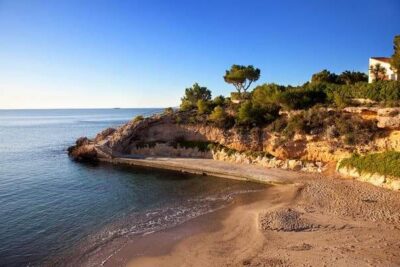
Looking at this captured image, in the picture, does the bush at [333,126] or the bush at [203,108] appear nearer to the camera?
the bush at [333,126]

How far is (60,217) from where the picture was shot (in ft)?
81.0

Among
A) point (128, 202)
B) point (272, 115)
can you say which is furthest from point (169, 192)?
point (272, 115)

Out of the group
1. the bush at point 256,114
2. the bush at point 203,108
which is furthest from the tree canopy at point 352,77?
the bush at point 203,108

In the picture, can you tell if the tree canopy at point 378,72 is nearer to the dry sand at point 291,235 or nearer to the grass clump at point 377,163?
the grass clump at point 377,163

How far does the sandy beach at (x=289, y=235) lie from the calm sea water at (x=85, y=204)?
7.70ft

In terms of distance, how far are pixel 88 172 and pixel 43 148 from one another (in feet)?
83.0

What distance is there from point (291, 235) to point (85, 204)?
17424 mm

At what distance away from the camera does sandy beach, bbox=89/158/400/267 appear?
1761cm

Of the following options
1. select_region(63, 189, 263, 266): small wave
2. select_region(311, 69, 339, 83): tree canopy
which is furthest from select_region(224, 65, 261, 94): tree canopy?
select_region(63, 189, 263, 266): small wave

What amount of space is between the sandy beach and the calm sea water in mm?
2348

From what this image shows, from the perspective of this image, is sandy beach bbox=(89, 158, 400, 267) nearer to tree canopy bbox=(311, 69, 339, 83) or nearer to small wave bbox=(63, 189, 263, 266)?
small wave bbox=(63, 189, 263, 266)

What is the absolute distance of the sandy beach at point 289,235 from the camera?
693 inches

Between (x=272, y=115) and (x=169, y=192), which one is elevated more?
(x=272, y=115)

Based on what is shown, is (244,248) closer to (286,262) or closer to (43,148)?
(286,262)
